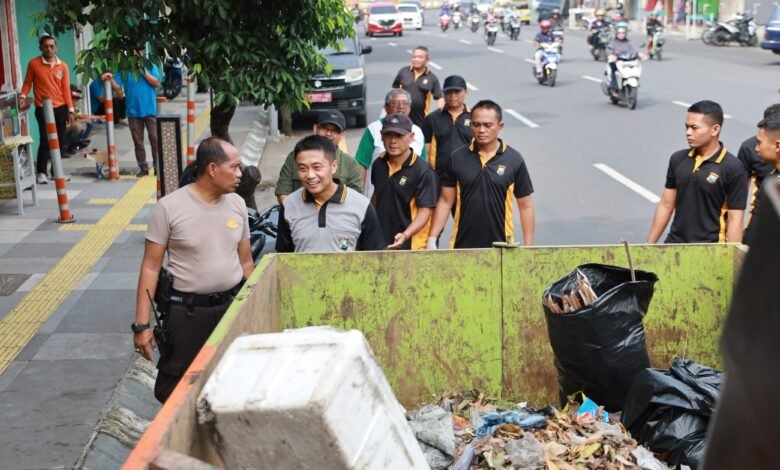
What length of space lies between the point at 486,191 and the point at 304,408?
13.4ft

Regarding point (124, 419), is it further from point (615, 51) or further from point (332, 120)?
point (615, 51)

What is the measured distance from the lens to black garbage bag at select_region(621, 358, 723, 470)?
15.4ft

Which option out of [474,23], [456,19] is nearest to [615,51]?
[474,23]

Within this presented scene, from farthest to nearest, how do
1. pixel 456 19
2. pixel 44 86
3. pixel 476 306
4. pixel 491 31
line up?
pixel 456 19
pixel 491 31
pixel 44 86
pixel 476 306

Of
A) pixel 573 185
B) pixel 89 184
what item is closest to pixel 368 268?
pixel 573 185

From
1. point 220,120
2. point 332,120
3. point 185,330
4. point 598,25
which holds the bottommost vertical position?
point 185,330

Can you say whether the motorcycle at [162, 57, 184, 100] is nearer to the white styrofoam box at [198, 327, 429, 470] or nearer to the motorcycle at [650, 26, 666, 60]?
the motorcycle at [650, 26, 666, 60]

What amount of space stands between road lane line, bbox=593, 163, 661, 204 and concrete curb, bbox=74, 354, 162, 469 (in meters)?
7.56

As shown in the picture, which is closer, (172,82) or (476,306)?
(476,306)

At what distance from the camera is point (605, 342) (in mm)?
5074

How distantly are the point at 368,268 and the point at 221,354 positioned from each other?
1.79 meters

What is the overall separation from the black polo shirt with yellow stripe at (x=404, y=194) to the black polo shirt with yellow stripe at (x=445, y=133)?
2048 millimetres

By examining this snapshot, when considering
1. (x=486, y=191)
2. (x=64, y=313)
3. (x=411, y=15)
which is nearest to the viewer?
(x=486, y=191)

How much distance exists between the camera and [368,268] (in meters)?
5.75
